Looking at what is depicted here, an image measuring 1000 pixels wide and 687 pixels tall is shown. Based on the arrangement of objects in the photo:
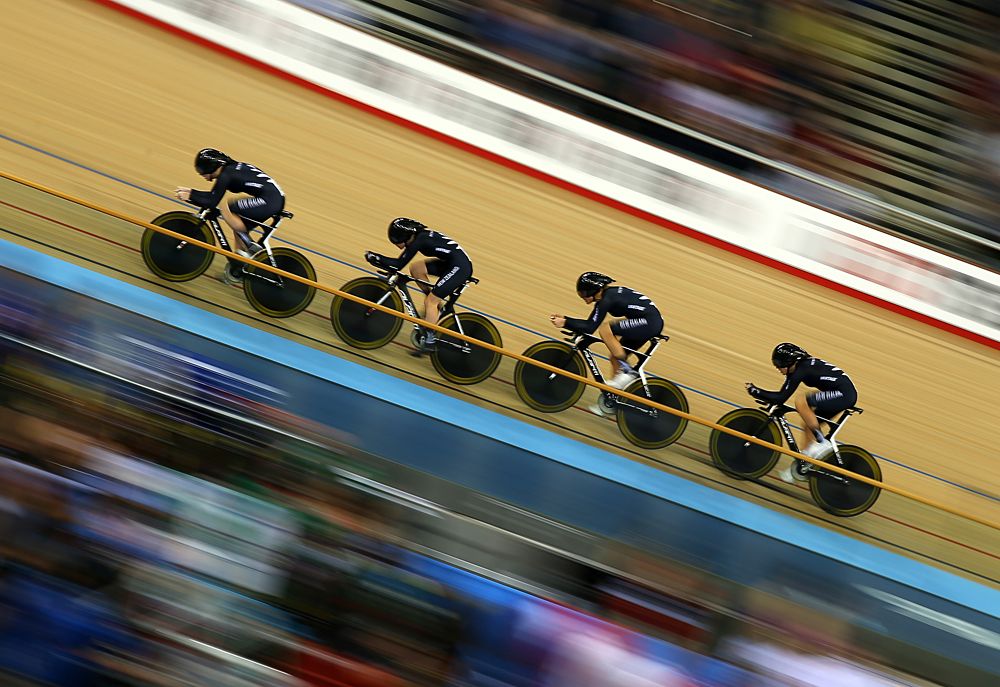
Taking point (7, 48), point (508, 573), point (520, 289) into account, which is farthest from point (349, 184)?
point (508, 573)

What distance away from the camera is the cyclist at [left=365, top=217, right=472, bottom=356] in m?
6.39

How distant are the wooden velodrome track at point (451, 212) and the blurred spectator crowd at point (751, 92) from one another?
612 millimetres

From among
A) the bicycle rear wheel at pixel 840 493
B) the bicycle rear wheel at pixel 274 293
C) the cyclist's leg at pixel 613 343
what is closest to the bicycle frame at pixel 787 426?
the bicycle rear wheel at pixel 840 493

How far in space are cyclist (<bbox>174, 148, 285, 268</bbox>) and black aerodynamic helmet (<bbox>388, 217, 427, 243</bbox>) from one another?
0.70 metres

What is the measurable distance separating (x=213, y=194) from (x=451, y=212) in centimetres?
173

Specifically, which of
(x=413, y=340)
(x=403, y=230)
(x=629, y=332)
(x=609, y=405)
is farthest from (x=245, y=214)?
(x=609, y=405)

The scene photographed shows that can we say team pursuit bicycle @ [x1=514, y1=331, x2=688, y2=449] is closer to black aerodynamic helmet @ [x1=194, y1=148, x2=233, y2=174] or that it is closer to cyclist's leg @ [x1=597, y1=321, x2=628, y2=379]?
cyclist's leg @ [x1=597, y1=321, x2=628, y2=379]

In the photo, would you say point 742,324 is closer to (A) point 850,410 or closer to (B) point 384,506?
(A) point 850,410

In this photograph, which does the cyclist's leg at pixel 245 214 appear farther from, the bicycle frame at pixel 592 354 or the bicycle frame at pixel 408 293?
the bicycle frame at pixel 592 354

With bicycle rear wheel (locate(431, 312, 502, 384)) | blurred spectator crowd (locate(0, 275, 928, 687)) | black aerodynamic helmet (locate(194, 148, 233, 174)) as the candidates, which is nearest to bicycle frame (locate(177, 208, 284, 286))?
black aerodynamic helmet (locate(194, 148, 233, 174))

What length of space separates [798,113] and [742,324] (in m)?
1.48

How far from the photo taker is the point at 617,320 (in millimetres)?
6488

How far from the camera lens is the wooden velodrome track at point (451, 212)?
736 cm

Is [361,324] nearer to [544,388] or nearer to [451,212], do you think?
[544,388]
